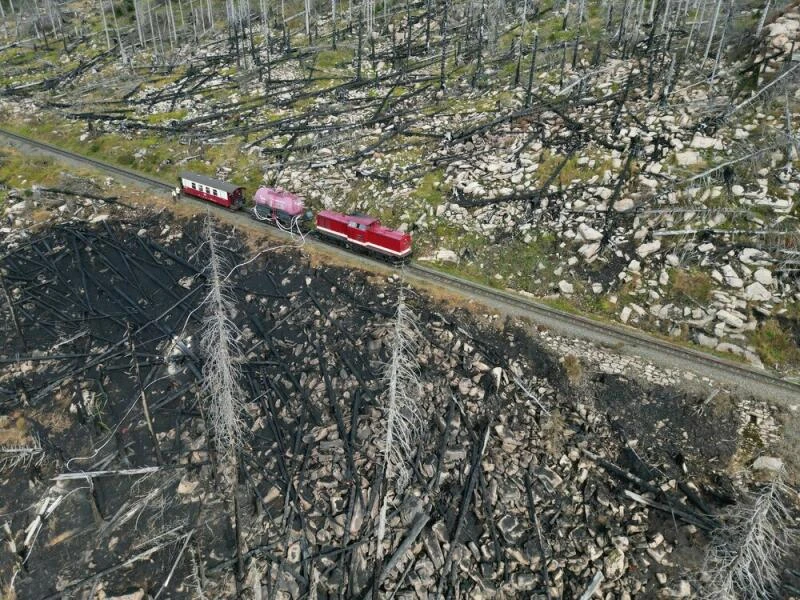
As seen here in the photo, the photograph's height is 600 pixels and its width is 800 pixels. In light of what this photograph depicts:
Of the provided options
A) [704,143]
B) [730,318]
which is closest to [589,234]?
[730,318]

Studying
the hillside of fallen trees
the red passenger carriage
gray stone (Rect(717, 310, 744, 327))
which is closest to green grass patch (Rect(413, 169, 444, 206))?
the hillside of fallen trees

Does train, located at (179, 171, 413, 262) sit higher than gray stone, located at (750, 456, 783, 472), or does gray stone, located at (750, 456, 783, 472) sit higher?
train, located at (179, 171, 413, 262)

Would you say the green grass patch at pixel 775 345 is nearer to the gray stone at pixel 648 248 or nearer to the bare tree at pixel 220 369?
the gray stone at pixel 648 248

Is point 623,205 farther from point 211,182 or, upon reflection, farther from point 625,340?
point 211,182

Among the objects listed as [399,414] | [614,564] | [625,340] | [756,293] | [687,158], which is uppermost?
[687,158]

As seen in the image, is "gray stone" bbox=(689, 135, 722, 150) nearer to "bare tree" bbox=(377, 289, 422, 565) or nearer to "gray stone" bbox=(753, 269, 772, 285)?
"gray stone" bbox=(753, 269, 772, 285)
